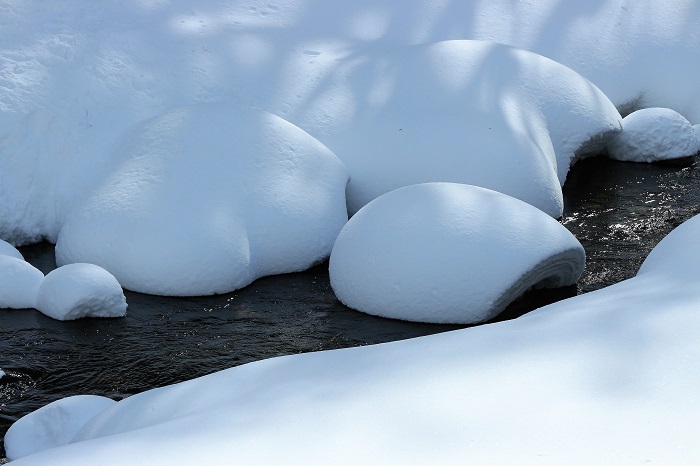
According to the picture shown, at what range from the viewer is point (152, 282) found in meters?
5.80

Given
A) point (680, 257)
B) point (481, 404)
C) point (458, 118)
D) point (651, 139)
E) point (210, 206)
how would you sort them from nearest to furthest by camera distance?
point (481, 404) < point (680, 257) < point (210, 206) < point (458, 118) < point (651, 139)

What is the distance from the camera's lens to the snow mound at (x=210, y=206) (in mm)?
5820

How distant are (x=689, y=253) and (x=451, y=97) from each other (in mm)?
3772

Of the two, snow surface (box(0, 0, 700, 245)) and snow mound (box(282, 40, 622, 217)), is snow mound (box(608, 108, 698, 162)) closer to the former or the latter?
snow mound (box(282, 40, 622, 217))

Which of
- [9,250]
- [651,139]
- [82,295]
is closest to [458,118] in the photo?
[651,139]

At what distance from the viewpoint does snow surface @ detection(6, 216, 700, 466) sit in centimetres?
206

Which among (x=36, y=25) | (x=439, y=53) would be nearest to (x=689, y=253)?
(x=439, y=53)

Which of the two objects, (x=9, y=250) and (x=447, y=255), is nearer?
(x=447, y=255)

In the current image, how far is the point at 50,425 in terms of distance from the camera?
397cm

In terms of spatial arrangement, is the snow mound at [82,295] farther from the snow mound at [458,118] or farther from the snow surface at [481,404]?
the snow surface at [481,404]

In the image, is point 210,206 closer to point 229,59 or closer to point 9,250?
point 9,250

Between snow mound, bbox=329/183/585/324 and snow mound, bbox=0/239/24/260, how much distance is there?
1928 mm

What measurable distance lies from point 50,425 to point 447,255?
2.25m

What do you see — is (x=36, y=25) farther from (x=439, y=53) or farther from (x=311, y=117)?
(x=439, y=53)
